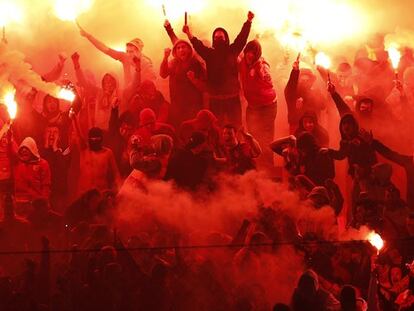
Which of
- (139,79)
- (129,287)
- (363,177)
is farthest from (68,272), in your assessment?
(363,177)

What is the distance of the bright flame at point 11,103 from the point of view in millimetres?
14227

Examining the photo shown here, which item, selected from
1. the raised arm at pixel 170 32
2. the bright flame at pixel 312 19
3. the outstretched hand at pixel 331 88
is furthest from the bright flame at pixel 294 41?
the raised arm at pixel 170 32

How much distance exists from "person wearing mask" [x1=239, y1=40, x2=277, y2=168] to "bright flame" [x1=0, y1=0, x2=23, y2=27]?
3.39 metres

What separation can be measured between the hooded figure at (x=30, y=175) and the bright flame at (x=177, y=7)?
2679 millimetres

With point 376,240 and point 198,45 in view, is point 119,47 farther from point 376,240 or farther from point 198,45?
point 376,240

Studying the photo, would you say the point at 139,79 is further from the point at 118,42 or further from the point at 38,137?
the point at 38,137

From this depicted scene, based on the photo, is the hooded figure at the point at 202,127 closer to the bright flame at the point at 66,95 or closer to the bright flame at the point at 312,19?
the bright flame at the point at 312,19

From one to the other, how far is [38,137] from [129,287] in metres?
2.70

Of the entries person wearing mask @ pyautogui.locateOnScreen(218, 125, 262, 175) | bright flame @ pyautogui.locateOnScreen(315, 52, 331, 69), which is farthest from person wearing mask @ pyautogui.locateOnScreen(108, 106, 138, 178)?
bright flame @ pyautogui.locateOnScreen(315, 52, 331, 69)

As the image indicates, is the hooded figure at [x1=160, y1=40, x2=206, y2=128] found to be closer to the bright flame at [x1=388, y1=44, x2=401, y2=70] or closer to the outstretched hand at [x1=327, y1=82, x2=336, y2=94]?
the outstretched hand at [x1=327, y1=82, x2=336, y2=94]

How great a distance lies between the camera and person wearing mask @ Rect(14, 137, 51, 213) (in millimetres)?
13867

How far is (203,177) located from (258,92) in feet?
4.91

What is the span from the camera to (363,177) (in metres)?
13.5

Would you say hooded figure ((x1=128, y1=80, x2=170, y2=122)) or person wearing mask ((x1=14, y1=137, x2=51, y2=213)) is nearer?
person wearing mask ((x1=14, y1=137, x2=51, y2=213))
